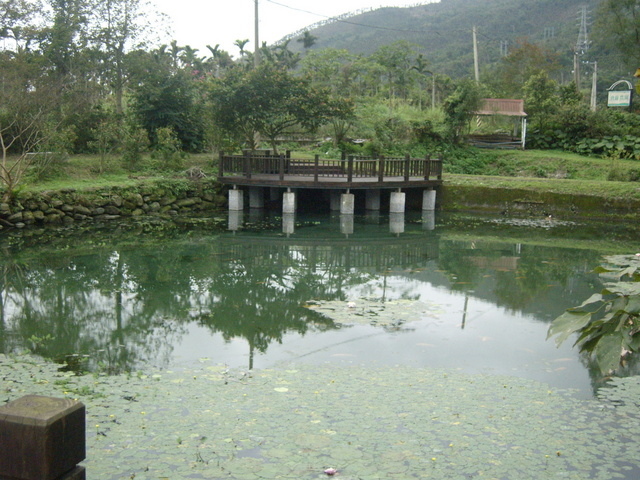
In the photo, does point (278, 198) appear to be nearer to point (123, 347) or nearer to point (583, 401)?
point (123, 347)

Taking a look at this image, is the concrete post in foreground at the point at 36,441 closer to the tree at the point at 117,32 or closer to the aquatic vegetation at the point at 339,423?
the aquatic vegetation at the point at 339,423

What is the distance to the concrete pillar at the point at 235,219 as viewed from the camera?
1762 cm

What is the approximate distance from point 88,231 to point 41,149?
4165 mm

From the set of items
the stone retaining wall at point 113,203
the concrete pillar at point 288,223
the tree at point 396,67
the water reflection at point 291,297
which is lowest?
the water reflection at point 291,297

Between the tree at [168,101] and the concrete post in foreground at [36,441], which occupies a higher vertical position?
the tree at [168,101]

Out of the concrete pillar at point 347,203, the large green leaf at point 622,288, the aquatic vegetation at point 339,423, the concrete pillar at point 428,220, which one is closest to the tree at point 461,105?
the concrete pillar at point 428,220

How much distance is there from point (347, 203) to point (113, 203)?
22.9ft

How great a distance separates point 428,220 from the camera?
19719mm

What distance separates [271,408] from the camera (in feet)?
18.1

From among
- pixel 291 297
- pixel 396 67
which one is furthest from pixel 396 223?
pixel 396 67

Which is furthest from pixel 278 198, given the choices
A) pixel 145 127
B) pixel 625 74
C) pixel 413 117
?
pixel 625 74

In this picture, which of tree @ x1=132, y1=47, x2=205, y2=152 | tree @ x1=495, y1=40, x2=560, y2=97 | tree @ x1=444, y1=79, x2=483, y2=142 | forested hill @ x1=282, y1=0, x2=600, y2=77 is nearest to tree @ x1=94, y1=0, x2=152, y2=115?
tree @ x1=132, y1=47, x2=205, y2=152

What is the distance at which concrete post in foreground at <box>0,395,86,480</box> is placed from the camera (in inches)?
75.1

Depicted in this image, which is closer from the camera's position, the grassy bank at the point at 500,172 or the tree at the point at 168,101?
the grassy bank at the point at 500,172
